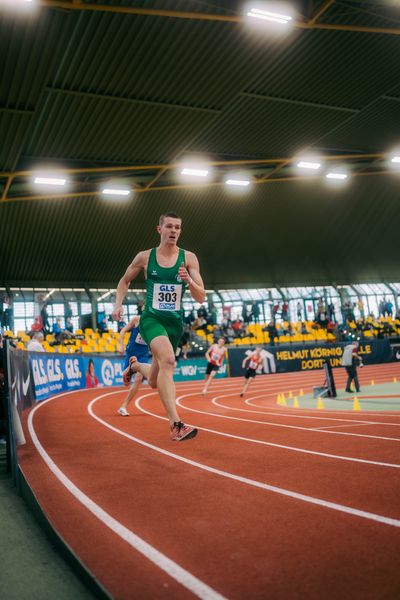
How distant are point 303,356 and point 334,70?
683 inches

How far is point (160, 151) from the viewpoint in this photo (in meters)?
22.9

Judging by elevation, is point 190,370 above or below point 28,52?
below

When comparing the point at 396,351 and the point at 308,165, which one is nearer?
the point at 308,165

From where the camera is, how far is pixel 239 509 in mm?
3520

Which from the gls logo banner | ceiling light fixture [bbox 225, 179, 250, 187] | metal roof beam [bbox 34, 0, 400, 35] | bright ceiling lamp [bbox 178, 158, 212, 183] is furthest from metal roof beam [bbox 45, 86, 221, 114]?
the gls logo banner

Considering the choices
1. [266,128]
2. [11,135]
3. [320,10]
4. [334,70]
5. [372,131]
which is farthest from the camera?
[372,131]

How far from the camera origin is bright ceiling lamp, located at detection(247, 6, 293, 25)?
1501 cm

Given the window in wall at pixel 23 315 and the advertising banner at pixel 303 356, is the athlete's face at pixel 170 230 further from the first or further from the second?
the window in wall at pixel 23 315

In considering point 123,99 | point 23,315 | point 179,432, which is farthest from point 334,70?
point 23,315

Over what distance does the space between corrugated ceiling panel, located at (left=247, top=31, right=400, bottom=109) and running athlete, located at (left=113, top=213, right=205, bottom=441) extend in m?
13.8

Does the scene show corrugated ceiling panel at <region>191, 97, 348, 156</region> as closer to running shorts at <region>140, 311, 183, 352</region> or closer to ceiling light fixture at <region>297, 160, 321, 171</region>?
ceiling light fixture at <region>297, 160, 321, 171</region>

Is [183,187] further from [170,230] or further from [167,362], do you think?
[167,362]

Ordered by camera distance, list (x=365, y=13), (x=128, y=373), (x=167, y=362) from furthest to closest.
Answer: (x=365, y=13) < (x=128, y=373) < (x=167, y=362)

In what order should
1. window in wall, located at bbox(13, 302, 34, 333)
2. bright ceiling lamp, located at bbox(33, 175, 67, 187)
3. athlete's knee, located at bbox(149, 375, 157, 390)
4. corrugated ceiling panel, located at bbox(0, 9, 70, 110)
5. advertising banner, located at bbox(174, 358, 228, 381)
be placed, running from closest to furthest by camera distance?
athlete's knee, located at bbox(149, 375, 157, 390), corrugated ceiling panel, located at bbox(0, 9, 70, 110), bright ceiling lamp, located at bbox(33, 175, 67, 187), advertising banner, located at bbox(174, 358, 228, 381), window in wall, located at bbox(13, 302, 34, 333)
